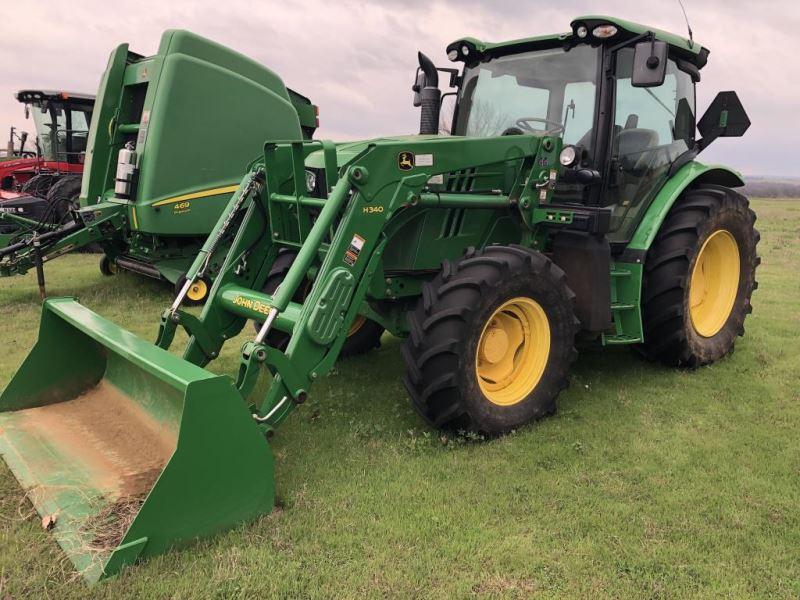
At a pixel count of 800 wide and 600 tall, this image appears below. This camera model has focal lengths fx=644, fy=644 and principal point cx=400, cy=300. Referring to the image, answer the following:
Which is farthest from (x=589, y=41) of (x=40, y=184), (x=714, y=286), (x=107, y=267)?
(x=40, y=184)

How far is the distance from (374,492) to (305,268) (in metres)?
1.15

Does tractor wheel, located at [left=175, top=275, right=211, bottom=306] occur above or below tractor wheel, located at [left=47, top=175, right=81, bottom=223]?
below

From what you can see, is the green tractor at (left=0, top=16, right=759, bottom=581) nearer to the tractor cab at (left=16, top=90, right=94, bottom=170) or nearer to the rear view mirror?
the rear view mirror

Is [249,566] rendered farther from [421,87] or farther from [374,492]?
[421,87]

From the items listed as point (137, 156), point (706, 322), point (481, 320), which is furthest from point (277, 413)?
point (137, 156)

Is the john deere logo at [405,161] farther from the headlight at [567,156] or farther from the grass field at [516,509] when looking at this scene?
the grass field at [516,509]

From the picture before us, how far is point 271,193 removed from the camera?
402 centimetres

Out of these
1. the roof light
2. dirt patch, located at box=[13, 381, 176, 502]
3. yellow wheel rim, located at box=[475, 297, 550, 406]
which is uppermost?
the roof light

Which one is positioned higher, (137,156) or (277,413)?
(137,156)

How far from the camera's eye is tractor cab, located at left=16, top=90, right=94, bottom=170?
11336 millimetres

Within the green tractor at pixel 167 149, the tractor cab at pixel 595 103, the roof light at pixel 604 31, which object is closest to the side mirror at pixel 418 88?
the tractor cab at pixel 595 103

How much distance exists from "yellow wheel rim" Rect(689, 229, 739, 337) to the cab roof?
60.4 inches

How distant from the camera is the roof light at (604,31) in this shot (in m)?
4.26

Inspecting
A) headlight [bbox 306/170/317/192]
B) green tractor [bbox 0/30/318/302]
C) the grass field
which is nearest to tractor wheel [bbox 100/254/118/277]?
green tractor [bbox 0/30/318/302]
